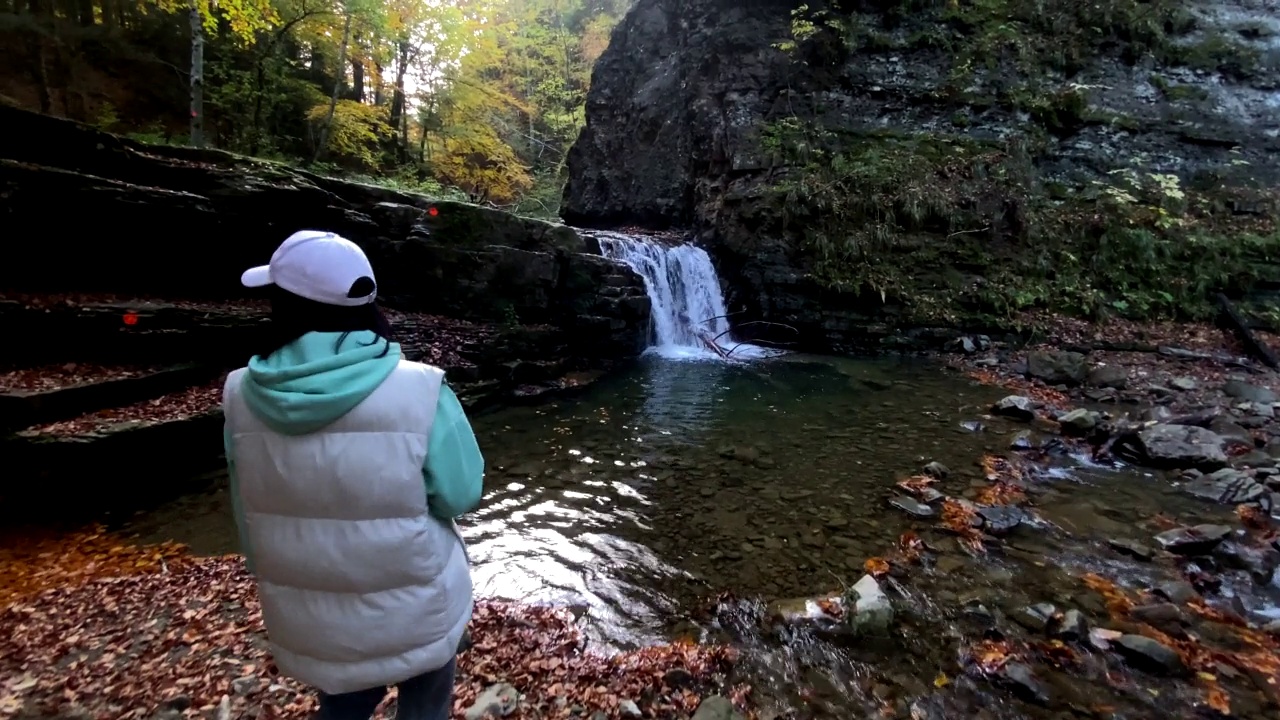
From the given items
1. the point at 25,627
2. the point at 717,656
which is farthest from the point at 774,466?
the point at 25,627

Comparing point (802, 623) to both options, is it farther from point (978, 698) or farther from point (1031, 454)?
point (1031, 454)

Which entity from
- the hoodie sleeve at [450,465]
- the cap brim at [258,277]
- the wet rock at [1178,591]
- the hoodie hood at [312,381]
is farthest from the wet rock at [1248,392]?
the cap brim at [258,277]

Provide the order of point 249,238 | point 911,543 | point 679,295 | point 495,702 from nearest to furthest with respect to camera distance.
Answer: point 495,702
point 911,543
point 249,238
point 679,295

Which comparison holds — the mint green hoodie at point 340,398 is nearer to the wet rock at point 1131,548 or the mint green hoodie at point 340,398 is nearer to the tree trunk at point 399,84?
the wet rock at point 1131,548

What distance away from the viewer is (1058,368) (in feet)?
32.9

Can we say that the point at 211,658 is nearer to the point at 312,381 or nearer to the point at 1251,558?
the point at 312,381

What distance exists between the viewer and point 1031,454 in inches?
259

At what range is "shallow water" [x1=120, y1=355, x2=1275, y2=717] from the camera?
11.1 feet

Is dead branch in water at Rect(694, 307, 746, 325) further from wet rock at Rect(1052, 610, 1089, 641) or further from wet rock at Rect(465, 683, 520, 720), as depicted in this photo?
wet rock at Rect(465, 683, 520, 720)

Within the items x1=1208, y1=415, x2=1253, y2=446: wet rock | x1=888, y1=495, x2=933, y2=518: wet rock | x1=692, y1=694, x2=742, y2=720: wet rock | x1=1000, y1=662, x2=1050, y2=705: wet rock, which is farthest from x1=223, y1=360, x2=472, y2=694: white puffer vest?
x1=1208, y1=415, x2=1253, y2=446: wet rock

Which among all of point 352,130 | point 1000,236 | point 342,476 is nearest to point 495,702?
point 342,476

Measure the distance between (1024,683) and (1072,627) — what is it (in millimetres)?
737

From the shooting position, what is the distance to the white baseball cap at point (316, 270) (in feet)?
4.85

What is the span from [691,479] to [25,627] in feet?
16.8
